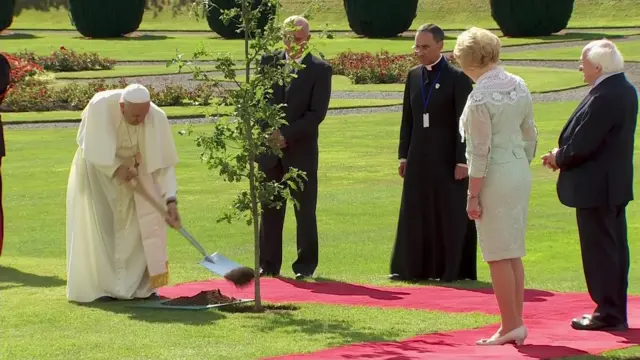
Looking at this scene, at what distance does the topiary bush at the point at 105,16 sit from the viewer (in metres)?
59.3

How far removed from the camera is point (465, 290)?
10.8m

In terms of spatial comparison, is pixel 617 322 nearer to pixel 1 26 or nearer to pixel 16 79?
pixel 16 79

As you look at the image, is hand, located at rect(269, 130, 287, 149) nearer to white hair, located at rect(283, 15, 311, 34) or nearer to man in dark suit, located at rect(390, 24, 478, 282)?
white hair, located at rect(283, 15, 311, 34)

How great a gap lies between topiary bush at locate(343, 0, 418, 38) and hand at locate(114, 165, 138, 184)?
4702 cm

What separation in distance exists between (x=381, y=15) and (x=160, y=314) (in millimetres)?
48503

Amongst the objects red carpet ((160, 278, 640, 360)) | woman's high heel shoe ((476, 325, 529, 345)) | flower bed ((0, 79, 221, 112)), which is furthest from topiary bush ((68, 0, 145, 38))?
woman's high heel shoe ((476, 325, 529, 345))

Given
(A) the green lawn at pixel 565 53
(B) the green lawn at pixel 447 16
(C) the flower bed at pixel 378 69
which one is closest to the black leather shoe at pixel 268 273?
(C) the flower bed at pixel 378 69

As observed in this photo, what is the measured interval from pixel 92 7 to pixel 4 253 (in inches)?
1838

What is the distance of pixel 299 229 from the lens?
1187cm

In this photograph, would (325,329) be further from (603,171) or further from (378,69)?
(378,69)

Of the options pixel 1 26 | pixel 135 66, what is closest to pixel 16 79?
pixel 135 66

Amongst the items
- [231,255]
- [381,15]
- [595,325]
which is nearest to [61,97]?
[231,255]

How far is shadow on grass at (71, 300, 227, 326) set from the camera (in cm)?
930

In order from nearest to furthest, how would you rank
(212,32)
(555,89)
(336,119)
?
1. (336,119)
2. (555,89)
3. (212,32)
